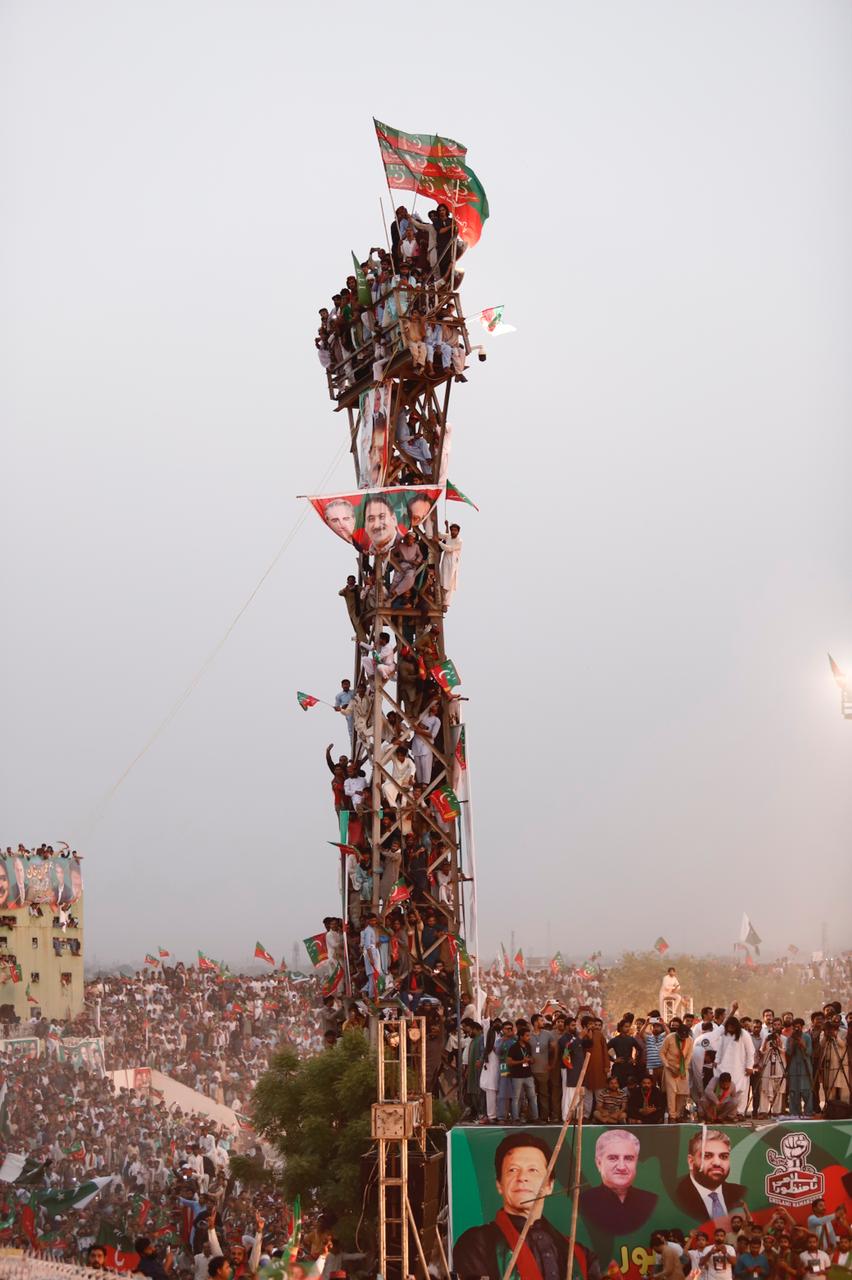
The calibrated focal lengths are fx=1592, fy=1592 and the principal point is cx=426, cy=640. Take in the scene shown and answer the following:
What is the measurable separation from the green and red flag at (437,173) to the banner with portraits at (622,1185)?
45.1 feet

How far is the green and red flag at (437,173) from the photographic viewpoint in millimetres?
24719

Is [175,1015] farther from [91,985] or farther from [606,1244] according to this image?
[606,1244]

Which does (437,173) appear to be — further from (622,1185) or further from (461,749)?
(622,1185)

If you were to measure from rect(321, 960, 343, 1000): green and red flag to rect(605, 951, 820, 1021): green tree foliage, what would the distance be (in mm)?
17859

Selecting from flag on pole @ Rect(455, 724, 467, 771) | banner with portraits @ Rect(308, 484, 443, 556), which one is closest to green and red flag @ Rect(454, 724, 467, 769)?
flag on pole @ Rect(455, 724, 467, 771)

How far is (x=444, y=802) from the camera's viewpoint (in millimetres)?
23328

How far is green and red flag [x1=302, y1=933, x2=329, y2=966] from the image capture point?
76.6 feet

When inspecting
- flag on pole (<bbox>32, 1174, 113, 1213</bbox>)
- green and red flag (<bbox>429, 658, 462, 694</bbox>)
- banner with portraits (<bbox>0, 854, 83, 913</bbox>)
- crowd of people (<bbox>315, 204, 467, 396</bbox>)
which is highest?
crowd of people (<bbox>315, 204, 467, 396</bbox>)

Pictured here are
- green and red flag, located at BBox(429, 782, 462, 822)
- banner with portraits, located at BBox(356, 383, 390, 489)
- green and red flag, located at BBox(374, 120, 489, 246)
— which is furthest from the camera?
green and red flag, located at BBox(374, 120, 489, 246)

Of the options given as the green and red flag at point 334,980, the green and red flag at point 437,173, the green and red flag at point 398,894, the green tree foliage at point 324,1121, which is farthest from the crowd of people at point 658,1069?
the green and red flag at point 437,173

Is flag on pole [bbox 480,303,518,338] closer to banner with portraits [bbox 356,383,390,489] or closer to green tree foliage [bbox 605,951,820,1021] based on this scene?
banner with portraits [bbox 356,383,390,489]

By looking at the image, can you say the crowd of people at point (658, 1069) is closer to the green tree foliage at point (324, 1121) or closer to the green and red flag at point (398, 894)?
the green tree foliage at point (324, 1121)

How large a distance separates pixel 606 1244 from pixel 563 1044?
7.33 ft

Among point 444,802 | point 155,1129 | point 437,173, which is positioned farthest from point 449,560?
point 155,1129
